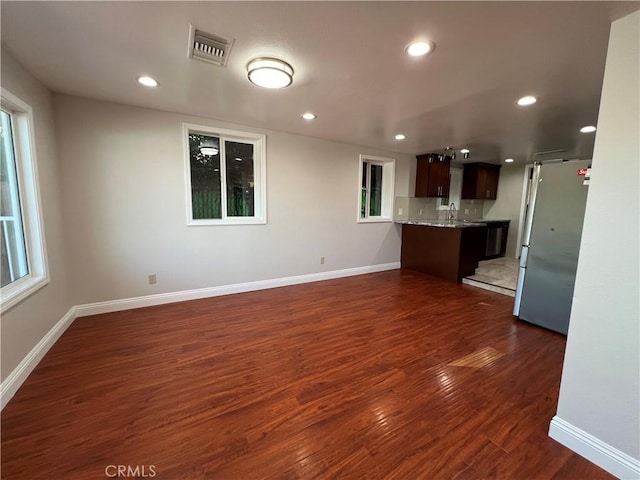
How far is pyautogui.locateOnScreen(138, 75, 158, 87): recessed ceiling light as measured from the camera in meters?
2.24

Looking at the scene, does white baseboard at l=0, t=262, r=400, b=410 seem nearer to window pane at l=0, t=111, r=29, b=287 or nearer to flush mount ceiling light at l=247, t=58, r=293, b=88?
window pane at l=0, t=111, r=29, b=287

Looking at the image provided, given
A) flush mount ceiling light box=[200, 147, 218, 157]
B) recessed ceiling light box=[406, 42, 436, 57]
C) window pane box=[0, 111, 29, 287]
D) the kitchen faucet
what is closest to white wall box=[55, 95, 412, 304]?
flush mount ceiling light box=[200, 147, 218, 157]

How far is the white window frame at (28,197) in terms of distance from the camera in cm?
205

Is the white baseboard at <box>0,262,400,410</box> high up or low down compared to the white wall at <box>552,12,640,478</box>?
down

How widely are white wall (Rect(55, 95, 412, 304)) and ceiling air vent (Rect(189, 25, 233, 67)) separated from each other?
1591mm

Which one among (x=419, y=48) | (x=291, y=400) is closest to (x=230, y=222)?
(x=291, y=400)

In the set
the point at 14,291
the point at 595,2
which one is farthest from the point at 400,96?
the point at 14,291

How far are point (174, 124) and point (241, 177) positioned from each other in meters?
1.01

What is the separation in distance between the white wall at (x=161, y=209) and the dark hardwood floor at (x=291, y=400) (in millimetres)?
622

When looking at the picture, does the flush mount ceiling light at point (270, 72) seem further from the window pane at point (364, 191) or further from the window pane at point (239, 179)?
the window pane at point (364, 191)

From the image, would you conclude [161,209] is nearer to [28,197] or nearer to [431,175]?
[28,197]

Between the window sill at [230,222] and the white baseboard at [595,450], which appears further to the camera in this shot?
the window sill at [230,222]

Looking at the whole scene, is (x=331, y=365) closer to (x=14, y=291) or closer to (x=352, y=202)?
(x=14, y=291)

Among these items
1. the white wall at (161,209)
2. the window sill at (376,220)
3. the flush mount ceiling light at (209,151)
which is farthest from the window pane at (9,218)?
the window sill at (376,220)
